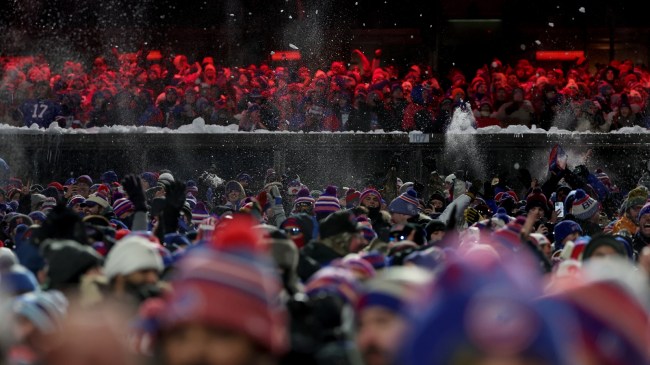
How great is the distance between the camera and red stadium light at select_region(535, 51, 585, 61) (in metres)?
29.6

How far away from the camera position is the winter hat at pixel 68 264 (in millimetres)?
6102

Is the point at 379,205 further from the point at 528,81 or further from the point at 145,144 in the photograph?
the point at 528,81

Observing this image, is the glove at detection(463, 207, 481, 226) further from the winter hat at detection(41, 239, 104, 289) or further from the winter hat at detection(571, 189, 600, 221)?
the winter hat at detection(41, 239, 104, 289)

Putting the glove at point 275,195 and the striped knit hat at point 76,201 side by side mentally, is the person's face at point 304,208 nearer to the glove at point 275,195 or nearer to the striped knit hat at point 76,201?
the glove at point 275,195

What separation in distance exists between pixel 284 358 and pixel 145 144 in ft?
48.7

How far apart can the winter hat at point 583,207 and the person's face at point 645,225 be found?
5.94ft

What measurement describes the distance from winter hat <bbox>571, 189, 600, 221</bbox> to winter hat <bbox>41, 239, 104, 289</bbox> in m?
7.11

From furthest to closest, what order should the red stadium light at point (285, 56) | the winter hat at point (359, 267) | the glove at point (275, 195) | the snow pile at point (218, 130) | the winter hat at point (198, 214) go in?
the red stadium light at point (285, 56)
the snow pile at point (218, 130)
the glove at point (275, 195)
the winter hat at point (198, 214)
the winter hat at point (359, 267)

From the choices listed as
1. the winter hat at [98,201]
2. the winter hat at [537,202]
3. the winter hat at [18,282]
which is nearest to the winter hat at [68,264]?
the winter hat at [18,282]

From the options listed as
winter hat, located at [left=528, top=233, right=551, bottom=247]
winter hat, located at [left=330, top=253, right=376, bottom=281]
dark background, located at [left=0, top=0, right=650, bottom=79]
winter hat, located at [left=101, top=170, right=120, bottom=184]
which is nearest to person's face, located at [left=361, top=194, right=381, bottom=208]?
winter hat, located at [left=528, top=233, right=551, bottom=247]

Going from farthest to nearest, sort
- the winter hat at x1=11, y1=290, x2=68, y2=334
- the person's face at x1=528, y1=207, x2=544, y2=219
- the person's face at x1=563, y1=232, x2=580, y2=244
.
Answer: the person's face at x1=563, y1=232, x2=580, y2=244, the person's face at x1=528, y1=207, x2=544, y2=219, the winter hat at x1=11, y1=290, x2=68, y2=334

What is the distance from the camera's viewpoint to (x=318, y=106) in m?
20.1

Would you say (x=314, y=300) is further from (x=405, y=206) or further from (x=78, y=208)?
(x=78, y=208)

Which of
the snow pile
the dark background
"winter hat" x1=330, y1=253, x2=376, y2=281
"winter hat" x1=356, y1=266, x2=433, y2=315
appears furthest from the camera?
the dark background
